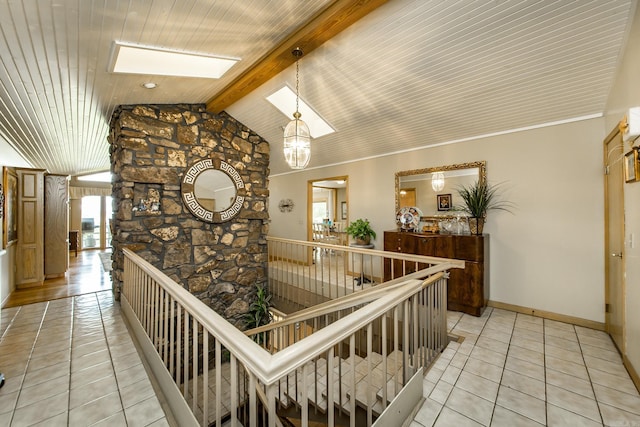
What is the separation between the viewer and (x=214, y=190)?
433 centimetres

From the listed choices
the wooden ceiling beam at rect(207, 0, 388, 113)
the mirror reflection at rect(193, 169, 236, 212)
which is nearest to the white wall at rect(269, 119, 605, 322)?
the wooden ceiling beam at rect(207, 0, 388, 113)

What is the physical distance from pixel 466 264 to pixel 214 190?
3900mm

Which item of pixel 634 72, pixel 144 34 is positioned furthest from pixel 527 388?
pixel 144 34

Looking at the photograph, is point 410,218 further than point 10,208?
Yes

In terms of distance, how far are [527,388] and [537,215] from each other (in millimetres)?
2260

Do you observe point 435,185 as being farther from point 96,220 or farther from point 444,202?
point 96,220

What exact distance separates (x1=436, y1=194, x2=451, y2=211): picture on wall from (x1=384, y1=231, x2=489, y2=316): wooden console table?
0.70m

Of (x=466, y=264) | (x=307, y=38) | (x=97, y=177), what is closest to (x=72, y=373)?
(x=307, y=38)

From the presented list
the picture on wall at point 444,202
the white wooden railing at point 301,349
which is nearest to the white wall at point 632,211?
the white wooden railing at point 301,349

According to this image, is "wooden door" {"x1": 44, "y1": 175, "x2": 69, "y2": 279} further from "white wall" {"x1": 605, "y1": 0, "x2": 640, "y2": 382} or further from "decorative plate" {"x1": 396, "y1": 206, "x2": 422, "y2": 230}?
"white wall" {"x1": 605, "y1": 0, "x2": 640, "y2": 382}

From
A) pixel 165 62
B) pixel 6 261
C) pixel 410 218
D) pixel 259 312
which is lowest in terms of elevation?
pixel 259 312

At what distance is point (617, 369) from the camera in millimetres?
2201

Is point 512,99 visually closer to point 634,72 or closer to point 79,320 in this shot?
point 634,72

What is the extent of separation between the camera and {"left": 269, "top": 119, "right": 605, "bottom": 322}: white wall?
3045 mm
